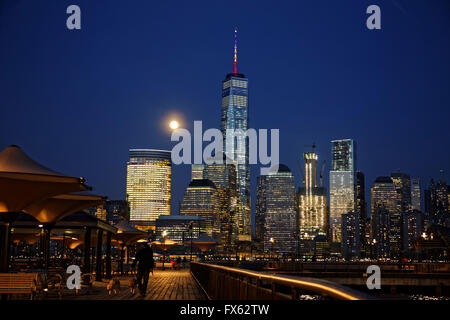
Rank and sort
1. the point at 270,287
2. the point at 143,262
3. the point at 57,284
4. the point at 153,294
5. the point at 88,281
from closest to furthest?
the point at 270,287
the point at 57,284
the point at 143,262
the point at 153,294
the point at 88,281

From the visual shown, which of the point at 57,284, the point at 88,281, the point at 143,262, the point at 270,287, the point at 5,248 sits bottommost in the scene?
the point at 88,281

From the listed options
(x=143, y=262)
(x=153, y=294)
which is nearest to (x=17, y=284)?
(x=143, y=262)

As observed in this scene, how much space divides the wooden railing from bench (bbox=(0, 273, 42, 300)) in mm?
4162

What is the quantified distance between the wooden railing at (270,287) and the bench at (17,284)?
4162 millimetres

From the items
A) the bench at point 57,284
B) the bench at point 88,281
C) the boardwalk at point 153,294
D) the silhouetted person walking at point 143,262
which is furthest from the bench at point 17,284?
the bench at point 88,281

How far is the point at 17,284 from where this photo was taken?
1259 cm

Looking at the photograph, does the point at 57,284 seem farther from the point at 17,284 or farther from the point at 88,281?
the point at 88,281

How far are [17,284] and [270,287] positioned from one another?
277 inches

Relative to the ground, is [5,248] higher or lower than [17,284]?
higher

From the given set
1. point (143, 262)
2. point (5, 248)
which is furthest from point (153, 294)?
point (5, 248)

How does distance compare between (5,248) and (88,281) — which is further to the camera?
(88,281)

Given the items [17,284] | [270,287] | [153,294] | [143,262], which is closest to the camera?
[270,287]

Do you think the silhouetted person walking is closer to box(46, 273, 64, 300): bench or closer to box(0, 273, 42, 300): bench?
box(46, 273, 64, 300): bench
